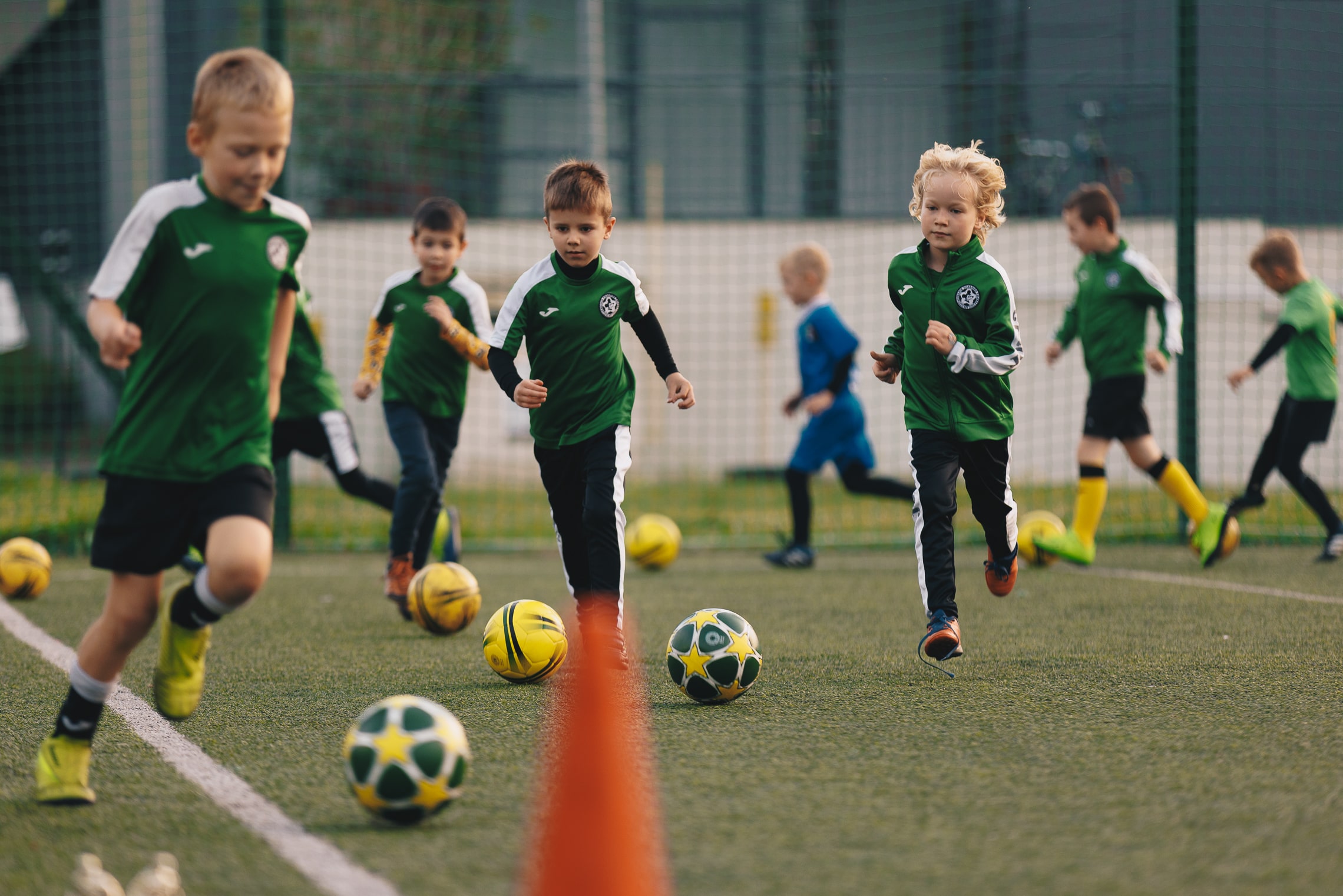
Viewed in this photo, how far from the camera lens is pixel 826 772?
3340mm

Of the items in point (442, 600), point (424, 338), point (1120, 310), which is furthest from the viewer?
point (1120, 310)

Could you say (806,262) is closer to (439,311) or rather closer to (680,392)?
(439,311)

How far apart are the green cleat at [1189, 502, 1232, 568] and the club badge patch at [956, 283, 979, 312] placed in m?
3.78

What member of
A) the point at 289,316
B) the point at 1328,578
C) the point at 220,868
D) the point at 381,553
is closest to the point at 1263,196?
the point at 1328,578

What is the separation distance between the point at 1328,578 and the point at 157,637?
628 cm

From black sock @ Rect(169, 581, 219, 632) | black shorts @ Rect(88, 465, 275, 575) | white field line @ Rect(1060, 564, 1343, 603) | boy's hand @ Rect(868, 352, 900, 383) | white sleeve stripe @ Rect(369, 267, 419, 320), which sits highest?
white sleeve stripe @ Rect(369, 267, 419, 320)

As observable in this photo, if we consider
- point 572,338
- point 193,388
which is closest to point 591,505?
point 572,338

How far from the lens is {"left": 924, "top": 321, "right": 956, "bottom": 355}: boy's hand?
Answer: 469 centimetres

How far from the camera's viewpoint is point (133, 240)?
3.24 m

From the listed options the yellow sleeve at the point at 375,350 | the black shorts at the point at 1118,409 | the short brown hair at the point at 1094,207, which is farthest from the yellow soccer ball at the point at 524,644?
the short brown hair at the point at 1094,207

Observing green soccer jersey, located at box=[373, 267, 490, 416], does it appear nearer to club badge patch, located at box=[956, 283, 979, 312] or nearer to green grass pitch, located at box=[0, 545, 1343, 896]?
green grass pitch, located at box=[0, 545, 1343, 896]

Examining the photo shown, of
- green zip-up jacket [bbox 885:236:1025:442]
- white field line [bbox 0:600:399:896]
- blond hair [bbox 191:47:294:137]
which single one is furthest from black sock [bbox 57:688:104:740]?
green zip-up jacket [bbox 885:236:1025:442]

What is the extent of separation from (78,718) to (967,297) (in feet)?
10.9

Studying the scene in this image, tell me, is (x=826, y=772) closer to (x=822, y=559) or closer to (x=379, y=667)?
(x=379, y=667)
